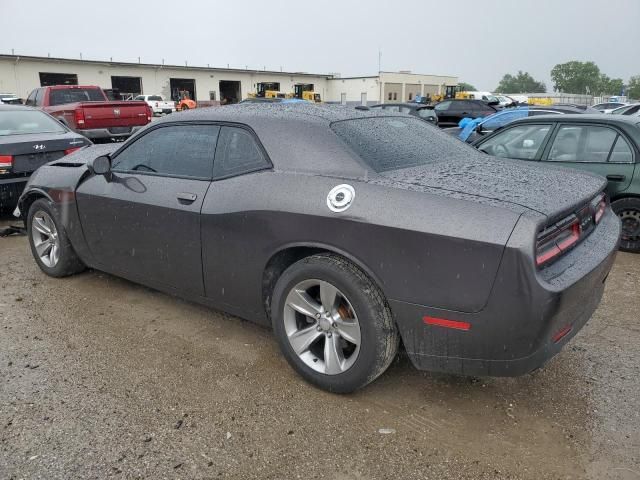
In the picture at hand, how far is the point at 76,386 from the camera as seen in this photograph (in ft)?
10.1

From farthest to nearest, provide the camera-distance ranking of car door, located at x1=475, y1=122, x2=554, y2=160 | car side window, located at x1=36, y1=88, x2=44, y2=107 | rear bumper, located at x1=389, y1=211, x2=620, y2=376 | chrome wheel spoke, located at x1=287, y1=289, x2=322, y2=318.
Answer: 1. car side window, located at x1=36, y1=88, x2=44, y2=107
2. car door, located at x1=475, y1=122, x2=554, y2=160
3. chrome wheel spoke, located at x1=287, y1=289, x2=322, y2=318
4. rear bumper, located at x1=389, y1=211, x2=620, y2=376

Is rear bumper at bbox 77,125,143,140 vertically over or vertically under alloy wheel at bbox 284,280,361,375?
over

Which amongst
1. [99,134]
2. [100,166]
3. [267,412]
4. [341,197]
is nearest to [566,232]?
[341,197]

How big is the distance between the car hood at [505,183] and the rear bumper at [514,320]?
29 cm

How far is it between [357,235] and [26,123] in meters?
6.90

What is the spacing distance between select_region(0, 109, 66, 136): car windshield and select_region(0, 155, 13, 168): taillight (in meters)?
0.91

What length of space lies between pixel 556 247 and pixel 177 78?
55817mm

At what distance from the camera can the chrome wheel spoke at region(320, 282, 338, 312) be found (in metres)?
2.82

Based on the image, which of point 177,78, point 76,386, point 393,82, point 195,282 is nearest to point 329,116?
point 195,282

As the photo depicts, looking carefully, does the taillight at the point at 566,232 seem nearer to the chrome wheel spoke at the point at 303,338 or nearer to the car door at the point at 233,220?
the chrome wheel spoke at the point at 303,338

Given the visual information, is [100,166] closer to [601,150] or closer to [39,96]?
[601,150]

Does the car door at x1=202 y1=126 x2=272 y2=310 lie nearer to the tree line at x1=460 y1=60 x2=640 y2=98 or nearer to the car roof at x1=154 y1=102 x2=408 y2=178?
the car roof at x1=154 y1=102 x2=408 y2=178

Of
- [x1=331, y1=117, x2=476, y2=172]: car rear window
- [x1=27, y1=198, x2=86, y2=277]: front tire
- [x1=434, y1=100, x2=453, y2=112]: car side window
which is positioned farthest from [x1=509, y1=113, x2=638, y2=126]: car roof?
[x1=434, y1=100, x2=453, y2=112]: car side window

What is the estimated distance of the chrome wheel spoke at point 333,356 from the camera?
2902mm
